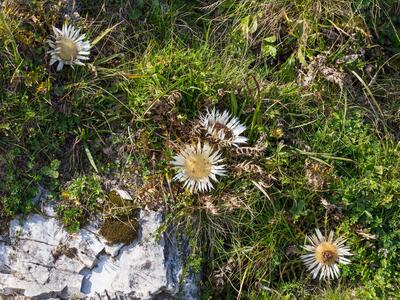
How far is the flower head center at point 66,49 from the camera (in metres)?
3.39

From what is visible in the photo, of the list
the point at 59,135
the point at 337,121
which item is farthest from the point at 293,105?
the point at 59,135

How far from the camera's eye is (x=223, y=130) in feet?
11.3

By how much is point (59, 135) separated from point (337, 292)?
6.24ft

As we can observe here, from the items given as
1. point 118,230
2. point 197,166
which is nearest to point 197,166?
point 197,166

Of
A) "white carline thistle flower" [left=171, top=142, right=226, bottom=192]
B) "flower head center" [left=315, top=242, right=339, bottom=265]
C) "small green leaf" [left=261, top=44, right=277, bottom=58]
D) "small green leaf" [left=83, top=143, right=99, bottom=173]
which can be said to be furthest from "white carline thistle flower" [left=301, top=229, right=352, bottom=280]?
"small green leaf" [left=83, top=143, right=99, bottom=173]

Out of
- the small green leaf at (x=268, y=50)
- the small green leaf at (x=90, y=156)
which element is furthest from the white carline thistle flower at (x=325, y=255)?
the small green leaf at (x=90, y=156)

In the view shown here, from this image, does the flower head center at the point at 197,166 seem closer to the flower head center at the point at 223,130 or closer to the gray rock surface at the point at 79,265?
the flower head center at the point at 223,130

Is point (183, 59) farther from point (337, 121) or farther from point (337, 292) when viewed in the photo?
point (337, 292)

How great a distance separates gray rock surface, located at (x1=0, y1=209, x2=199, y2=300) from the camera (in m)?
3.27

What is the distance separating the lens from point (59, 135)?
11.1 feet

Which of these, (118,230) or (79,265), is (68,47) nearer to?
(118,230)

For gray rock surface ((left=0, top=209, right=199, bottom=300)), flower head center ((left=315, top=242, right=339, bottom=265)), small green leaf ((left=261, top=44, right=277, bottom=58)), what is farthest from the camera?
small green leaf ((left=261, top=44, right=277, bottom=58))

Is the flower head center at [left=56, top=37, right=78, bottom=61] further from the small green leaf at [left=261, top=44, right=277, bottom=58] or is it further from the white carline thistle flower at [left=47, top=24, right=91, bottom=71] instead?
the small green leaf at [left=261, top=44, right=277, bottom=58]

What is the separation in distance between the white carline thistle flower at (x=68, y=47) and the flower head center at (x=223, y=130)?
86 cm
